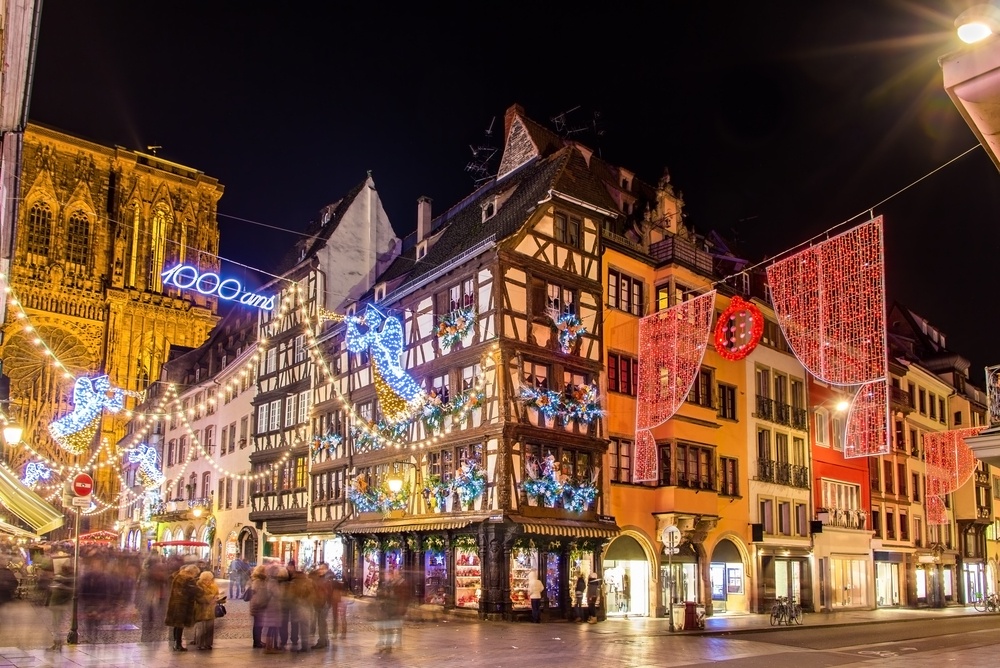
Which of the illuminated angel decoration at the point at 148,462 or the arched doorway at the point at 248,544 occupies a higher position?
the illuminated angel decoration at the point at 148,462

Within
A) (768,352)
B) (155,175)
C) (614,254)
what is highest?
(155,175)

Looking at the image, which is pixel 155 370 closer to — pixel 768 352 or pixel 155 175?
pixel 155 175

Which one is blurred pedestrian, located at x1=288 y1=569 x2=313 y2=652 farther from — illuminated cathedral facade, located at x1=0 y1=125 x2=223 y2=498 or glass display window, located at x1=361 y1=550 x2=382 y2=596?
illuminated cathedral facade, located at x1=0 y1=125 x2=223 y2=498

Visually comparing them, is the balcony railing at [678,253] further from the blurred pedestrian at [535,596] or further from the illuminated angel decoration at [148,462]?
the illuminated angel decoration at [148,462]

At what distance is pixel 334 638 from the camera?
19.2 metres

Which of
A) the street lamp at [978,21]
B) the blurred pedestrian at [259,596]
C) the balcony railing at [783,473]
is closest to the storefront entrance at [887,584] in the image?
the balcony railing at [783,473]

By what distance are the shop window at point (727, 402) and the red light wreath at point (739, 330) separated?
6932 millimetres

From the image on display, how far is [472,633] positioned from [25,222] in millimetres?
68076

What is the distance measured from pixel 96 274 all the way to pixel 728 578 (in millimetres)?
63510

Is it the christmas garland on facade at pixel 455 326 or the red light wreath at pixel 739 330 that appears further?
the christmas garland on facade at pixel 455 326

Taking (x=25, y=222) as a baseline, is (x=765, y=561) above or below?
below

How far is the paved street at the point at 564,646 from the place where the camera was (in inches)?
625

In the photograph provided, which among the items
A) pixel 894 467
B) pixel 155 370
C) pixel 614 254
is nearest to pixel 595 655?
pixel 614 254

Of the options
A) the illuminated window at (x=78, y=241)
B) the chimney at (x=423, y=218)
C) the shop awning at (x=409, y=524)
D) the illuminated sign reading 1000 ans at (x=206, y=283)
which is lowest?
the shop awning at (x=409, y=524)
